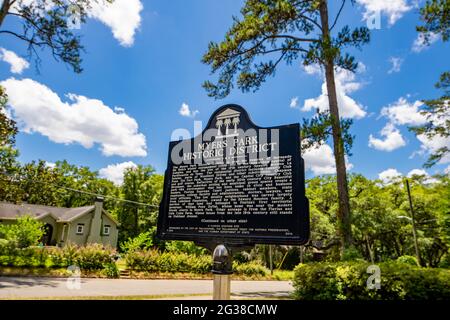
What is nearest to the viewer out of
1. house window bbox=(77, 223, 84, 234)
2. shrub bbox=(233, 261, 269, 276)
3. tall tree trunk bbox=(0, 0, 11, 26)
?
tall tree trunk bbox=(0, 0, 11, 26)

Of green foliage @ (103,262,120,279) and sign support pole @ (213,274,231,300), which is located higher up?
sign support pole @ (213,274,231,300)

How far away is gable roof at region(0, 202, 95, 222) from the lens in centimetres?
3151

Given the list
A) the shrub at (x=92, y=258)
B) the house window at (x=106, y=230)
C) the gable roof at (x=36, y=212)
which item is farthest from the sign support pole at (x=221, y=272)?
the house window at (x=106, y=230)

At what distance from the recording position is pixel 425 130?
18609 millimetres

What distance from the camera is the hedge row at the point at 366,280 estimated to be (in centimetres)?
729

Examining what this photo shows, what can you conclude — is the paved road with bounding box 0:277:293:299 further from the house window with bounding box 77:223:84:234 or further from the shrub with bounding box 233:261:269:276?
the house window with bounding box 77:223:84:234

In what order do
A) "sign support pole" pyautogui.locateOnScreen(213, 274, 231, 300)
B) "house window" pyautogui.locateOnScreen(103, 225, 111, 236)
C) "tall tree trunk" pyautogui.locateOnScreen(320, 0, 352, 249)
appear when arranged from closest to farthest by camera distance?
"sign support pole" pyautogui.locateOnScreen(213, 274, 231, 300), "tall tree trunk" pyautogui.locateOnScreen(320, 0, 352, 249), "house window" pyautogui.locateOnScreen(103, 225, 111, 236)

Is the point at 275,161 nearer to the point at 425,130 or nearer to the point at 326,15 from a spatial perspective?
the point at 326,15

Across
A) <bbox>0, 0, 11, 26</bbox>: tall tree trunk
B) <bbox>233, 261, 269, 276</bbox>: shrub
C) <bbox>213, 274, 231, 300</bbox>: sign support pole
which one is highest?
<bbox>0, 0, 11, 26</bbox>: tall tree trunk

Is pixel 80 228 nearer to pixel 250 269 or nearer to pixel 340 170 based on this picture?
pixel 250 269

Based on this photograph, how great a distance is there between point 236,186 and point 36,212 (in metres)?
36.1

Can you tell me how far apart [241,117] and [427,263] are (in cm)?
4185

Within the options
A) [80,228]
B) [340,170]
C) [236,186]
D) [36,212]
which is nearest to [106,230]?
[80,228]

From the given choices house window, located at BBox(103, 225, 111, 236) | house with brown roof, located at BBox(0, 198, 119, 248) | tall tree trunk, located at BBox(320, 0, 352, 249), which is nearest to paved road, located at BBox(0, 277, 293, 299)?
tall tree trunk, located at BBox(320, 0, 352, 249)
